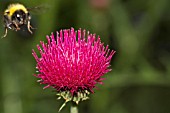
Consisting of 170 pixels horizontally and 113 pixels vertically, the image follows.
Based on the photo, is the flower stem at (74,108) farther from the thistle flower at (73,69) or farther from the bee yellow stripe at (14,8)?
the bee yellow stripe at (14,8)

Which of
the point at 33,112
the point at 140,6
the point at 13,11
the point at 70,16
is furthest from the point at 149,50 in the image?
the point at 13,11

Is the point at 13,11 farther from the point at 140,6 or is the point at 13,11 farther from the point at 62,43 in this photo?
the point at 140,6

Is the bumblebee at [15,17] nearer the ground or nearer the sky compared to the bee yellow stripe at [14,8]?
nearer the ground

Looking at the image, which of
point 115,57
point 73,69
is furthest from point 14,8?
point 115,57

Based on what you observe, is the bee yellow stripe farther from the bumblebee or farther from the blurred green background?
the blurred green background

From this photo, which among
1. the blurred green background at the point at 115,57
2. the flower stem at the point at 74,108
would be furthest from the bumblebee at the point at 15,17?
the blurred green background at the point at 115,57

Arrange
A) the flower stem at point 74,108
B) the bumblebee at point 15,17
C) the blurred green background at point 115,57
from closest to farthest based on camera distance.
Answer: the flower stem at point 74,108
the bumblebee at point 15,17
the blurred green background at point 115,57

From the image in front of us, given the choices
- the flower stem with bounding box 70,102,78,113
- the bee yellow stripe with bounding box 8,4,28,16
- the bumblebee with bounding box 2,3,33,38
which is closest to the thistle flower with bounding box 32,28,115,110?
the flower stem with bounding box 70,102,78,113

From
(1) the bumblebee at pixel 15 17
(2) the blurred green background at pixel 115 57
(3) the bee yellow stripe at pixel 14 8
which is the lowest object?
(2) the blurred green background at pixel 115 57
